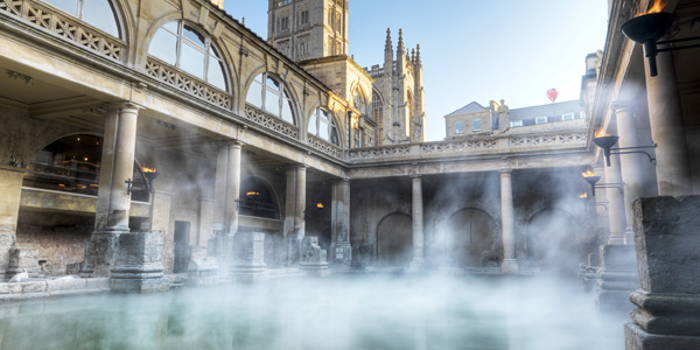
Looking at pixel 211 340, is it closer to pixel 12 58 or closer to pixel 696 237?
pixel 696 237

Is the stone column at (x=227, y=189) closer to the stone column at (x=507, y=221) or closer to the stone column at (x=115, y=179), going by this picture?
the stone column at (x=115, y=179)

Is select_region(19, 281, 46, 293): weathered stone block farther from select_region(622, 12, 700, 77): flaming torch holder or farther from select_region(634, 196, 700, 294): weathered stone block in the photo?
select_region(622, 12, 700, 77): flaming torch holder

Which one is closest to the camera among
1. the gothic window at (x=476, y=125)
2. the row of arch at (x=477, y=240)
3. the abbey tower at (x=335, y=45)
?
the row of arch at (x=477, y=240)

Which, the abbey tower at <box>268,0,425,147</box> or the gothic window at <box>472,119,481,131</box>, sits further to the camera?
the gothic window at <box>472,119,481,131</box>

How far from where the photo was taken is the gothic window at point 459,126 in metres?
57.1

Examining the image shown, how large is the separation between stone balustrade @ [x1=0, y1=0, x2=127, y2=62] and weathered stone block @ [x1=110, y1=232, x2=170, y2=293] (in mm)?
4827

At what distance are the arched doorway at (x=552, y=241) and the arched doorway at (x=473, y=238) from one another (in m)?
1.76

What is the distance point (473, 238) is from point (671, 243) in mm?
22642

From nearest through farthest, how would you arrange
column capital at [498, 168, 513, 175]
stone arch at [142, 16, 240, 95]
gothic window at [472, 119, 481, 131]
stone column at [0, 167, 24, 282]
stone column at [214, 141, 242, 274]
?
stone column at [0, 167, 24, 282] < stone arch at [142, 16, 240, 95] < stone column at [214, 141, 242, 274] < column capital at [498, 168, 513, 175] < gothic window at [472, 119, 481, 131]

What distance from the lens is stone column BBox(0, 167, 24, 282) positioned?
40.7 feet

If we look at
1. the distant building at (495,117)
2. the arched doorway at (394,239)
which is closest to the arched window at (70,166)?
the arched doorway at (394,239)

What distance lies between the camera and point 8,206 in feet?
41.8

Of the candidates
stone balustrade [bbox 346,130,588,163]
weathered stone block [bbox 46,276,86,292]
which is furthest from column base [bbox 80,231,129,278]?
stone balustrade [bbox 346,130,588,163]

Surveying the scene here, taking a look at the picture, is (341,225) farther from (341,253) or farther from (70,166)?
(70,166)
